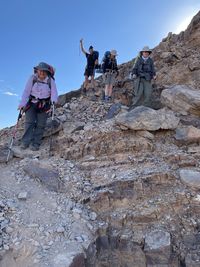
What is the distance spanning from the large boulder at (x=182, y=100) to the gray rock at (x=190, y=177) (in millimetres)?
3723

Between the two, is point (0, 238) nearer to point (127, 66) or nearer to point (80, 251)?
point (80, 251)

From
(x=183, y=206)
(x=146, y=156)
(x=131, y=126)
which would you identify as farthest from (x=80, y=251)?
(x=131, y=126)

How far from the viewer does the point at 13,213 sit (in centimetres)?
786

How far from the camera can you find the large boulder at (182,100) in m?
12.5

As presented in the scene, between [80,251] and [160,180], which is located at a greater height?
[160,180]

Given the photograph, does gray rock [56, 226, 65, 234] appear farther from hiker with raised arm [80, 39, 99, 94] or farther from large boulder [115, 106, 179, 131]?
hiker with raised arm [80, 39, 99, 94]

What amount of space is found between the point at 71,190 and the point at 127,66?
11336 millimetres

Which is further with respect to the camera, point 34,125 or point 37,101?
point 34,125

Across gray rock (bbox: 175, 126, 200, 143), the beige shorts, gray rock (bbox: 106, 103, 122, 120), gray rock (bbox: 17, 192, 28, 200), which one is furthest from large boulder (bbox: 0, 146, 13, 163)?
the beige shorts

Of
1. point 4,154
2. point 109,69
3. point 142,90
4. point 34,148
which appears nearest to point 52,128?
point 34,148

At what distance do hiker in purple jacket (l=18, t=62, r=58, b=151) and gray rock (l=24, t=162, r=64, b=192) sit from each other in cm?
143

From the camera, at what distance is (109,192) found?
8828 mm

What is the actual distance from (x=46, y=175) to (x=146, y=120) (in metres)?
3.85

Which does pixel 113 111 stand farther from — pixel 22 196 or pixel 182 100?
pixel 22 196
